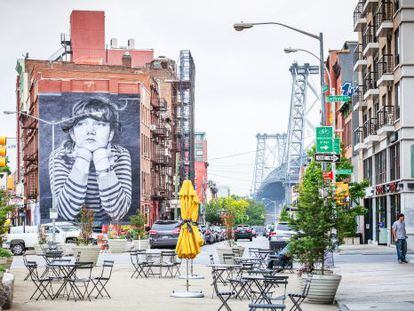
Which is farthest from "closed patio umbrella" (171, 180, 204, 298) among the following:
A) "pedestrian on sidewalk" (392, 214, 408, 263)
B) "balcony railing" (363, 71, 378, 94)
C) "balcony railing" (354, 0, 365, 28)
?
"balcony railing" (354, 0, 365, 28)

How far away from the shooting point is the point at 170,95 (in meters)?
123

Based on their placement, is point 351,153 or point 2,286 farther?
point 351,153

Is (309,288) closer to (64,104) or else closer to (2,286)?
(2,286)

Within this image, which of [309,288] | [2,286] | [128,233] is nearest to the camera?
[2,286]

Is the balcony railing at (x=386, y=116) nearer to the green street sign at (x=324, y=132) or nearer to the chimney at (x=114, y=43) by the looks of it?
the green street sign at (x=324, y=132)

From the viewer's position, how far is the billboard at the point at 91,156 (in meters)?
Answer: 83.2

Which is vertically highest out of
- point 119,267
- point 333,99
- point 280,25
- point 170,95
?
point 170,95

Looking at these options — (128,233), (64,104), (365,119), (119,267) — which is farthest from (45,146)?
(119,267)

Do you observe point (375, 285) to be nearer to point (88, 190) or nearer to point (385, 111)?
point (385, 111)

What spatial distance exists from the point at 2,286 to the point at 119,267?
55.3 ft

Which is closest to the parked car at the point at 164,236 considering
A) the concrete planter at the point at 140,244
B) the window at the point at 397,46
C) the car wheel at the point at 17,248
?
the concrete planter at the point at 140,244

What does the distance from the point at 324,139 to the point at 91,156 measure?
5467 cm

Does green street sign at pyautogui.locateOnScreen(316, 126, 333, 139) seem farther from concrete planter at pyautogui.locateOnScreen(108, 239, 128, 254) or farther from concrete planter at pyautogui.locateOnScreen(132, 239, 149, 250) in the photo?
concrete planter at pyautogui.locateOnScreen(132, 239, 149, 250)

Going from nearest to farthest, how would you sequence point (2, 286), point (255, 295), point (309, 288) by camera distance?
point (2, 286), point (309, 288), point (255, 295)
